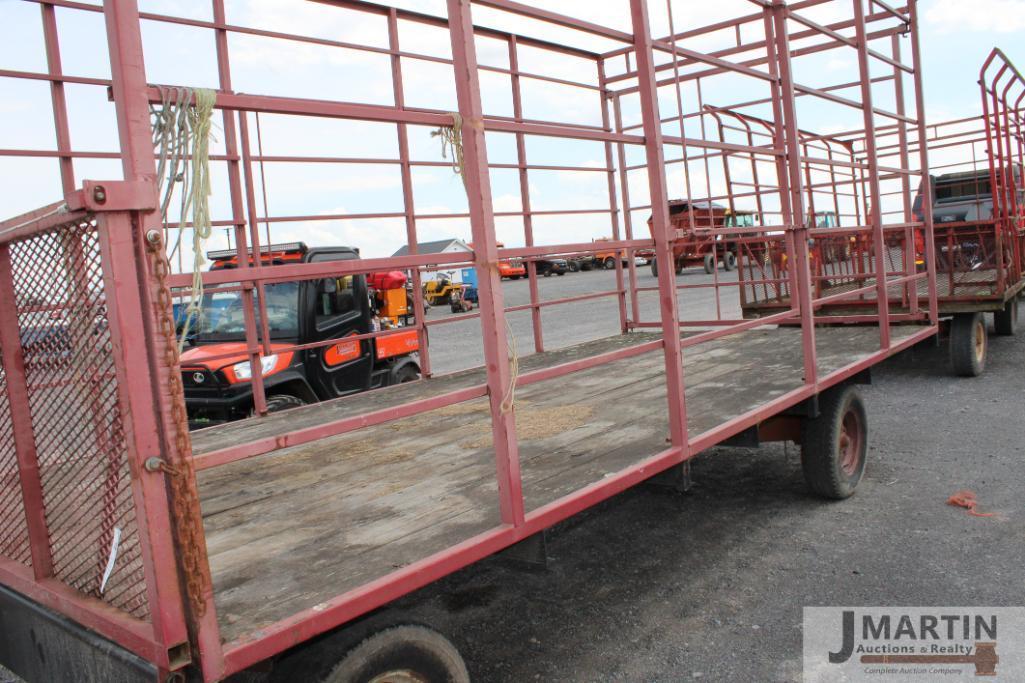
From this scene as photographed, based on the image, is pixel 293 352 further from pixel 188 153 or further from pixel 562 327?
pixel 562 327

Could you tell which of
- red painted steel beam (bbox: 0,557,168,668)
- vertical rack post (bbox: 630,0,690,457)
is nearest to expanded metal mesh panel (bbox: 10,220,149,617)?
red painted steel beam (bbox: 0,557,168,668)

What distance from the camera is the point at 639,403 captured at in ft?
14.6

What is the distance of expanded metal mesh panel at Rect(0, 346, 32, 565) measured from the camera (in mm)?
2436

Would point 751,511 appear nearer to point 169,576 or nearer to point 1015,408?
point 1015,408

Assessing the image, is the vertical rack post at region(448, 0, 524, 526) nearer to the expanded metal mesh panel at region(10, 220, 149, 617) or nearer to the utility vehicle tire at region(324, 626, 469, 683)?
the utility vehicle tire at region(324, 626, 469, 683)

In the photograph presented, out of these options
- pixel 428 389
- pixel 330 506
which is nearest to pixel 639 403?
pixel 428 389

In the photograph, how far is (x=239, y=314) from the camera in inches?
300

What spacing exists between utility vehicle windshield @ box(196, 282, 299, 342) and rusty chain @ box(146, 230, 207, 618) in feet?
19.1

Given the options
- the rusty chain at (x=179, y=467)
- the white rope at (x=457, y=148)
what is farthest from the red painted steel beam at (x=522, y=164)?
the rusty chain at (x=179, y=467)

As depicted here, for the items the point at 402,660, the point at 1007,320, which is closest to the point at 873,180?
the point at 402,660

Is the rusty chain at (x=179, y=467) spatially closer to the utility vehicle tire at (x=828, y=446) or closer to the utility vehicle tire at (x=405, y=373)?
the utility vehicle tire at (x=828, y=446)

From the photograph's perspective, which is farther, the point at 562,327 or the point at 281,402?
the point at 562,327

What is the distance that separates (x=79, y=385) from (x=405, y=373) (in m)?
6.35

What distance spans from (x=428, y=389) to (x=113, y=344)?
3689 millimetres
